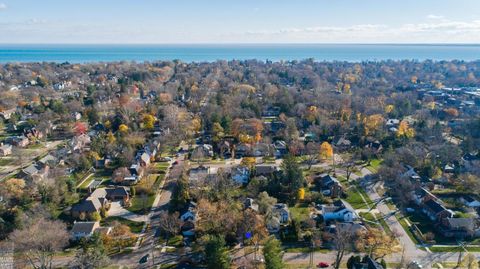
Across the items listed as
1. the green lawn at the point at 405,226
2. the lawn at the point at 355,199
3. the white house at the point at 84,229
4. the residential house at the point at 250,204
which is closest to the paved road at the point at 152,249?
the white house at the point at 84,229

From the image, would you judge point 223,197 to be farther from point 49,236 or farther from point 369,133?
point 369,133

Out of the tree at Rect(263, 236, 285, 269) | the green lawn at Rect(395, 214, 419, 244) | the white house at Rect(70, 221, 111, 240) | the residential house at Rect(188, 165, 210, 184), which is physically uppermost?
the tree at Rect(263, 236, 285, 269)

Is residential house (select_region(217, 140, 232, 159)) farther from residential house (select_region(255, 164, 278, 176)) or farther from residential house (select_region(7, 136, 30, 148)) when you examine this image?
residential house (select_region(7, 136, 30, 148))

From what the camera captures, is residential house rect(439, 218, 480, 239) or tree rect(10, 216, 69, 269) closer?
tree rect(10, 216, 69, 269)

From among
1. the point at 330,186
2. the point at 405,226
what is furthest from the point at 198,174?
the point at 405,226

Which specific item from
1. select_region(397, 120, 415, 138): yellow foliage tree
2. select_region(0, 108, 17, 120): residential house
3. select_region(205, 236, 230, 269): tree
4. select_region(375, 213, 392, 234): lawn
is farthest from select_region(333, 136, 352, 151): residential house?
select_region(0, 108, 17, 120): residential house

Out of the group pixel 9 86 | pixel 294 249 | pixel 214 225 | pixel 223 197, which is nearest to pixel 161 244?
pixel 214 225
